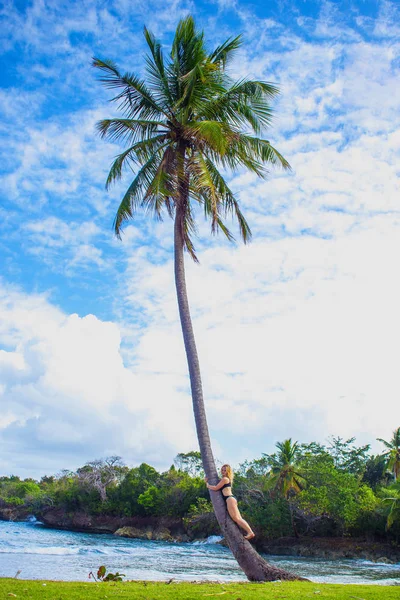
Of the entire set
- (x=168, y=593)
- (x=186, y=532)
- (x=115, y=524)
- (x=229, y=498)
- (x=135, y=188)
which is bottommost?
(x=186, y=532)

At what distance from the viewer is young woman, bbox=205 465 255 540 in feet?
Result: 33.0

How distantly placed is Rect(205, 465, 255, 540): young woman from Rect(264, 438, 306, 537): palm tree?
35008 mm

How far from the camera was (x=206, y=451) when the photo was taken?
10750mm

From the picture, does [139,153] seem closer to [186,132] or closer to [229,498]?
[186,132]

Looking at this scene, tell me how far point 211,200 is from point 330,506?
34.7m

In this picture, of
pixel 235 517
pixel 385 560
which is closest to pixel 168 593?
pixel 235 517

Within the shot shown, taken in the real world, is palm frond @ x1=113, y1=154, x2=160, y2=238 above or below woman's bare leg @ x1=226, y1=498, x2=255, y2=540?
above

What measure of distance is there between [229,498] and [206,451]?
107 centimetres

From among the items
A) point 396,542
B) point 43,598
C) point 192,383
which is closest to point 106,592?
point 43,598

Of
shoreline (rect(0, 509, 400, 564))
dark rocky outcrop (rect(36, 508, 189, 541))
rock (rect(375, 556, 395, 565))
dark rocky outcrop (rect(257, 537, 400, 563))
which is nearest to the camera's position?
rock (rect(375, 556, 395, 565))

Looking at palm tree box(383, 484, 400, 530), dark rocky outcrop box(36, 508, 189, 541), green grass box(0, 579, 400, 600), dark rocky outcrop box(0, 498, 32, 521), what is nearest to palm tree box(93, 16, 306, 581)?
green grass box(0, 579, 400, 600)

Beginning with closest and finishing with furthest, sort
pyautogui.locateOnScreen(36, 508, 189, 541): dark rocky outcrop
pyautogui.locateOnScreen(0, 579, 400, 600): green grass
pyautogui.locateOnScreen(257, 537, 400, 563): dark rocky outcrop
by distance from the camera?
pyautogui.locateOnScreen(0, 579, 400, 600): green grass < pyautogui.locateOnScreen(257, 537, 400, 563): dark rocky outcrop < pyautogui.locateOnScreen(36, 508, 189, 541): dark rocky outcrop

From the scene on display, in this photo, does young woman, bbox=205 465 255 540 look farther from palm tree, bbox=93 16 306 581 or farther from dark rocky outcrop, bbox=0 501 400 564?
dark rocky outcrop, bbox=0 501 400 564

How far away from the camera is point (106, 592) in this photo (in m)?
7.88
